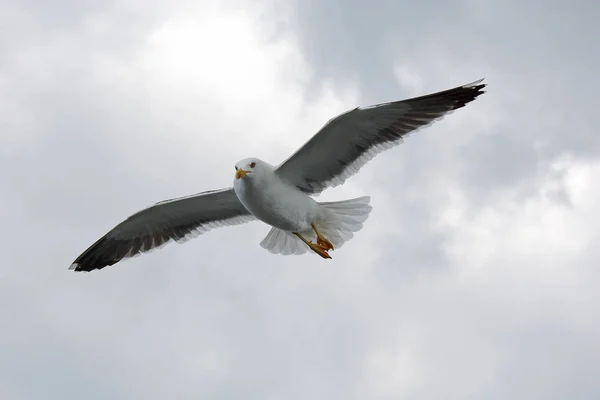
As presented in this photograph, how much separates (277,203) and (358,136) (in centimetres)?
140

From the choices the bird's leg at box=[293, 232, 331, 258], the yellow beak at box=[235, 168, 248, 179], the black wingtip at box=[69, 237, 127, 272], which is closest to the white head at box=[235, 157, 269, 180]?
the yellow beak at box=[235, 168, 248, 179]

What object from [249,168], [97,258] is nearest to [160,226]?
[97,258]

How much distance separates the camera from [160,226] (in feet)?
46.9

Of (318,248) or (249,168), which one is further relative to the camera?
(318,248)

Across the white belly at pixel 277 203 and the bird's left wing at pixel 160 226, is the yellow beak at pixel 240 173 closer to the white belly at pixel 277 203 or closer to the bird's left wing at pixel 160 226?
the white belly at pixel 277 203

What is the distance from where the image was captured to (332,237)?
13.1 metres

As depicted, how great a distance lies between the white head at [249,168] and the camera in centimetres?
1163

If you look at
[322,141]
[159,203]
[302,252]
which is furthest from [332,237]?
[159,203]

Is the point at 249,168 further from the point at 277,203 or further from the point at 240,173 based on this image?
the point at 277,203

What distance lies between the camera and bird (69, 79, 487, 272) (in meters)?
11.9

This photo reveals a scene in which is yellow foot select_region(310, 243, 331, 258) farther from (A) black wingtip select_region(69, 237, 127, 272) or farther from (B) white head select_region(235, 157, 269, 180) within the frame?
(A) black wingtip select_region(69, 237, 127, 272)

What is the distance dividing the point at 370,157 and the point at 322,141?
2.50 ft

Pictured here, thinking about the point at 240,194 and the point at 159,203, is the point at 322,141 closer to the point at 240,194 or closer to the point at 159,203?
the point at 240,194

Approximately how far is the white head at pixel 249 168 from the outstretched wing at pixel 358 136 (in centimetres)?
45
